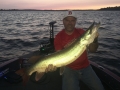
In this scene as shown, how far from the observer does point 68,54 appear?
4.09 meters

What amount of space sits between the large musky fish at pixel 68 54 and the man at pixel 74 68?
0.19m

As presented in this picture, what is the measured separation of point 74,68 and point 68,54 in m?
0.76

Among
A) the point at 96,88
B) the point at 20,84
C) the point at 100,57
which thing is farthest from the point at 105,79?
the point at 100,57

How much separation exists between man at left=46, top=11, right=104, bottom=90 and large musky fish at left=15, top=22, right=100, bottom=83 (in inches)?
7.5

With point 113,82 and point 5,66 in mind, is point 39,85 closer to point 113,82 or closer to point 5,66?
point 5,66

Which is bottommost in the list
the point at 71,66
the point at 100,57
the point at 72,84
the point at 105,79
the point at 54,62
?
the point at 100,57

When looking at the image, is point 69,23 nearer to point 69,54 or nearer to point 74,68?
point 69,54

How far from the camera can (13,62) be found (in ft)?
22.1

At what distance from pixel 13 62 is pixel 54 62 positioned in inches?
129

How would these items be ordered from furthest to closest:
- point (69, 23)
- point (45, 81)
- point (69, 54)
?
point (45, 81) < point (69, 23) < point (69, 54)

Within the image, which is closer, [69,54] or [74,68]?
[69,54]

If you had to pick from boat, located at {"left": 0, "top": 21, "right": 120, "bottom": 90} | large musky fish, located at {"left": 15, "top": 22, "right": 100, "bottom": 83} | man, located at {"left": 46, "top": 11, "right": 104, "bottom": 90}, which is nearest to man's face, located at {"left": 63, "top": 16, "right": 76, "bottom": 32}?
man, located at {"left": 46, "top": 11, "right": 104, "bottom": 90}

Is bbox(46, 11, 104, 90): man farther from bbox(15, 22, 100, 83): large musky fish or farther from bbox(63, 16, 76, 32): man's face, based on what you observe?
bbox(15, 22, 100, 83): large musky fish

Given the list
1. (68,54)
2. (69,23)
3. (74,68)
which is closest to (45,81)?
(74,68)
